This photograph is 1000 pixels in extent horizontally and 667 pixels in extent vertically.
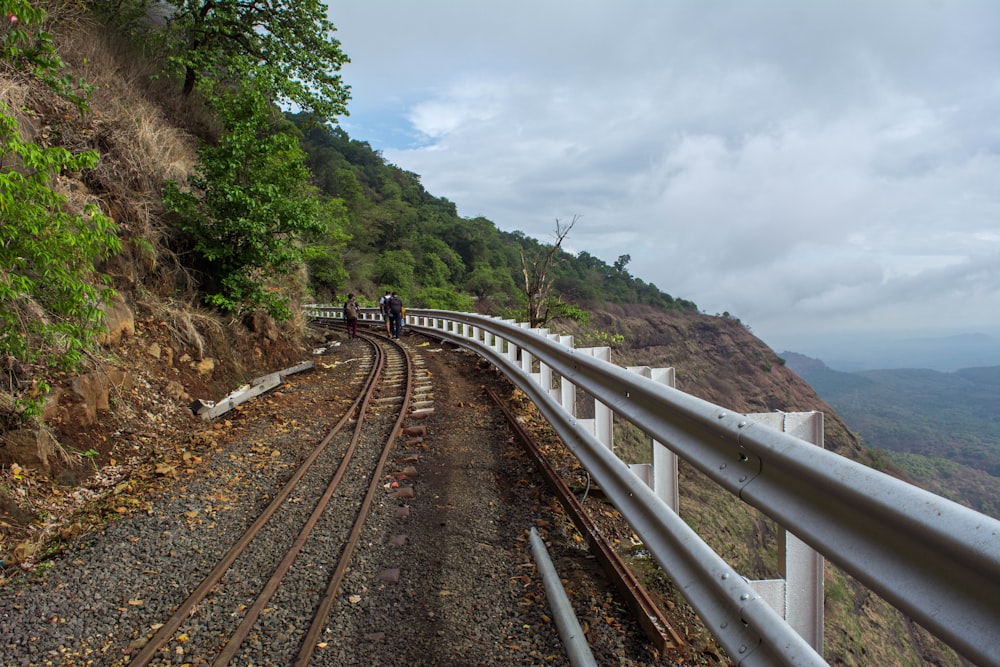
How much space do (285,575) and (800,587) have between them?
300cm

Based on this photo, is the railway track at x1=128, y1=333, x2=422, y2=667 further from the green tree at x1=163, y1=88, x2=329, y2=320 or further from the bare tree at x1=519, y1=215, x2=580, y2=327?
the bare tree at x1=519, y1=215, x2=580, y2=327

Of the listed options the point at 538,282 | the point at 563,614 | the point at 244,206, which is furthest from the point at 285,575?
the point at 538,282

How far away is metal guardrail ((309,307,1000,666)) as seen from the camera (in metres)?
1.21

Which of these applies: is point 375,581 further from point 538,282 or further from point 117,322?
point 538,282

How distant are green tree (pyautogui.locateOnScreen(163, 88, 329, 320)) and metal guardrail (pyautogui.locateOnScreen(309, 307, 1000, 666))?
28.1ft

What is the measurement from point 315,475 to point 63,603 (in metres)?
2.26

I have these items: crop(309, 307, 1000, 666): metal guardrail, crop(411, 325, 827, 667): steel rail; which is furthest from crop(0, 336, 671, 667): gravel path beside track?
crop(309, 307, 1000, 666): metal guardrail

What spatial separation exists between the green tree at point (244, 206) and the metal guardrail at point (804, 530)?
337 inches

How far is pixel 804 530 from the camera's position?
1740mm

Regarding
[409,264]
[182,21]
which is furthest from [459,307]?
[182,21]

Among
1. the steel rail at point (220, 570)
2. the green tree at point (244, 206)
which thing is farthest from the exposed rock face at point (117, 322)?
the steel rail at point (220, 570)

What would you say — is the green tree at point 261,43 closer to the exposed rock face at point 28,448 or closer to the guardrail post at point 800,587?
the exposed rock face at point 28,448

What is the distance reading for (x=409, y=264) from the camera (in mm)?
53406

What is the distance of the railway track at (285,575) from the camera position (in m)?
2.94
